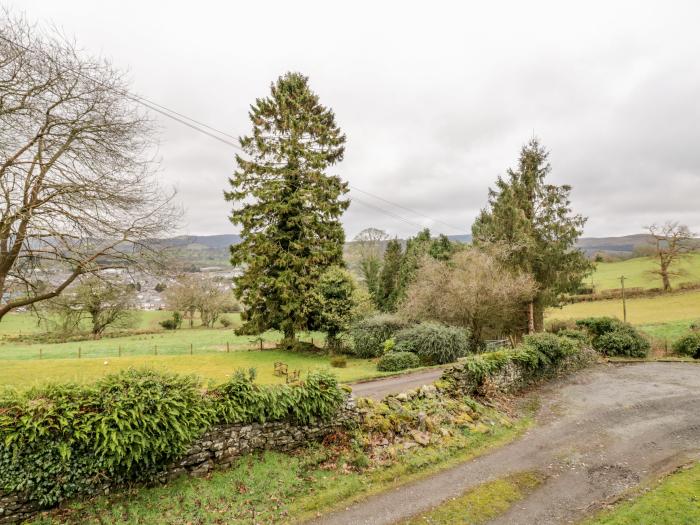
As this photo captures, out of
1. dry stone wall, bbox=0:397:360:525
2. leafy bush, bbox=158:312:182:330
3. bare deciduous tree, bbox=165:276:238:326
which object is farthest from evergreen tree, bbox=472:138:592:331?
leafy bush, bbox=158:312:182:330

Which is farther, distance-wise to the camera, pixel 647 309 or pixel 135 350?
pixel 647 309

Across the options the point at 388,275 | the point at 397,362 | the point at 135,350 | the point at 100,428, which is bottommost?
the point at 135,350

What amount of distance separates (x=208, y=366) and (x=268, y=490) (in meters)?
16.4

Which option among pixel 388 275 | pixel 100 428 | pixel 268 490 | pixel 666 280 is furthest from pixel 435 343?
pixel 666 280

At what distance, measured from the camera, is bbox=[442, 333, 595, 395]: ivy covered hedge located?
48.3 ft

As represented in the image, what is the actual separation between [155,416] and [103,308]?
38921 mm

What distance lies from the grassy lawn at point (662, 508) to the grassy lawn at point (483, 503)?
157cm

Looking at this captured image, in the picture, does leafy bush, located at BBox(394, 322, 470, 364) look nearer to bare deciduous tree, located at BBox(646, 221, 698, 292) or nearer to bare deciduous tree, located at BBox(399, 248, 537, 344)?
bare deciduous tree, located at BBox(399, 248, 537, 344)

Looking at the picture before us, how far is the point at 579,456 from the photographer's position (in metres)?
10.5

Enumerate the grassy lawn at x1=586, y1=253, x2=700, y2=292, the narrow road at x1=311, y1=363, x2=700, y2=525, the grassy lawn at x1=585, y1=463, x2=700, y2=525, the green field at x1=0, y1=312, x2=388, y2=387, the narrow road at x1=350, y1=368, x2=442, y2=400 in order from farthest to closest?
the grassy lawn at x1=586, y1=253, x2=700, y2=292 → the green field at x1=0, y1=312, x2=388, y2=387 → the narrow road at x1=350, y1=368, x2=442, y2=400 → the narrow road at x1=311, y1=363, x2=700, y2=525 → the grassy lawn at x1=585, y1=463, x2=700, y2=525

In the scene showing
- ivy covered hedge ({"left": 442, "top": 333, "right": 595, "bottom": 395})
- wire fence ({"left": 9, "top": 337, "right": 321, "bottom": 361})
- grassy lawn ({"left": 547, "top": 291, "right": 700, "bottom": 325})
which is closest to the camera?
ivy covered hedge ({"left": 442, "top": 333, "right": 595, "bottom": 395})

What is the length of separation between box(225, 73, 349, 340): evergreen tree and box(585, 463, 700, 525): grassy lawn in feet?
62.4

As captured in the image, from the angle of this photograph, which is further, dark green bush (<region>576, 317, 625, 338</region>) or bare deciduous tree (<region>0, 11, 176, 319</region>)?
dark green bush (<region>576, 317, 625, 338</region>)

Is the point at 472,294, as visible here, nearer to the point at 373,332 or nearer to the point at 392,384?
the point at 373,332
